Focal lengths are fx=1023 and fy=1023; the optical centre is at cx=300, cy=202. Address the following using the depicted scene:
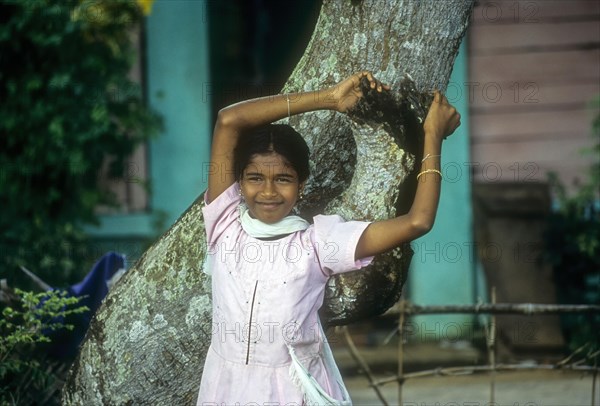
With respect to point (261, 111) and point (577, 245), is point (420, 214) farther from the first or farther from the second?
point (577, 245)

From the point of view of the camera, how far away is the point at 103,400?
3.62 meters

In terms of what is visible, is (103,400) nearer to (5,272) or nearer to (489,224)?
(5,272)

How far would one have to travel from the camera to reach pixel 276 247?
315 cm

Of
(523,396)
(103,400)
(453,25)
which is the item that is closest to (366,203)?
(453,25)

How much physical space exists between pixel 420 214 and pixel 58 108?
432cm

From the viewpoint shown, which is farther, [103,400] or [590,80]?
[590,80]

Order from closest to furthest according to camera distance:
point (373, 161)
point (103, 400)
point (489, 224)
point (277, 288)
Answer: point (277, 288), point (373, 161), point (103, 400), point (489, 224)

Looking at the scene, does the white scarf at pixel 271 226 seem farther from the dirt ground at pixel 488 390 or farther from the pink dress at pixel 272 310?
the dirt ground at pixel 488 390

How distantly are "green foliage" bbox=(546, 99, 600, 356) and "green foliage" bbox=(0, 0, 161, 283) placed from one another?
315cm

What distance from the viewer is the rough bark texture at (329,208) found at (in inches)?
133

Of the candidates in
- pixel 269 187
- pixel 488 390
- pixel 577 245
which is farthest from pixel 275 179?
pixel 577 245

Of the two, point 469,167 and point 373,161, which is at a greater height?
point 469,167

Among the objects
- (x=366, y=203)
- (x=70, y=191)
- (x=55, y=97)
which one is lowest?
(x=366, y=203)

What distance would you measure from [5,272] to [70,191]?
1.74 metres
